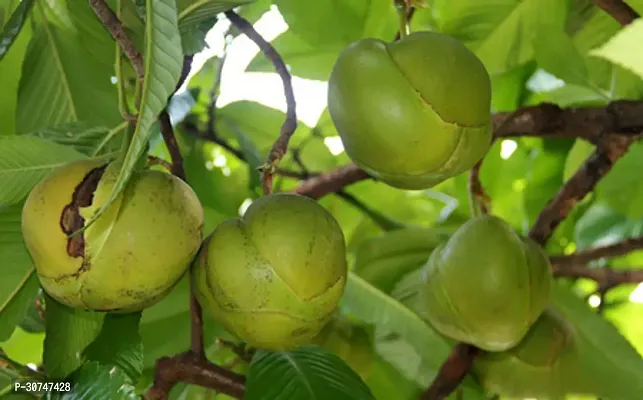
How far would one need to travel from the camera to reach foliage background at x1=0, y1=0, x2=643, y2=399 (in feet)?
2.28

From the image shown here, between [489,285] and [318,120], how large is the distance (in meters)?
0.59

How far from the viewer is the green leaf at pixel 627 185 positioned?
104 cm

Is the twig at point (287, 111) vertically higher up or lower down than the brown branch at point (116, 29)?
lower down

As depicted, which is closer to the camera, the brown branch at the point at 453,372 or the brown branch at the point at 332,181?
the brown branch at the point at 453,372

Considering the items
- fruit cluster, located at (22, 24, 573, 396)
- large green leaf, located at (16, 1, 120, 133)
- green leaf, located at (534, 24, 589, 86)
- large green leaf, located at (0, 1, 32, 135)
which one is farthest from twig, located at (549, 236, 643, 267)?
large green leaf, located at (0, 1, 32, 135)

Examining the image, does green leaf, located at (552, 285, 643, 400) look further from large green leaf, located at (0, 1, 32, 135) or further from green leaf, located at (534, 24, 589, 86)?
large green leaf, located at (0, 1, 32, 135)

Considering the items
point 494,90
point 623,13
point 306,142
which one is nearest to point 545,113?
point 623,13

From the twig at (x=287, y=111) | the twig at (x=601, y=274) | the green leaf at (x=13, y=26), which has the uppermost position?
the green leaf at (x=13, y=26)

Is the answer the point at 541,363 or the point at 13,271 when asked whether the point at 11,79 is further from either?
the point at 541,363

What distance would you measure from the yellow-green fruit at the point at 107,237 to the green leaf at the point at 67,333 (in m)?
0.13

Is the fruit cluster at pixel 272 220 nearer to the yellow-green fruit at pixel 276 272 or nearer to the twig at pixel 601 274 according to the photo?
the yellow-green fruit at pixel 276 272

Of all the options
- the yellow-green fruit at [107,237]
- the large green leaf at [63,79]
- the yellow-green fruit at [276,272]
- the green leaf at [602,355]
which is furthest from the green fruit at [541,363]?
the large green leaf at [63,79]

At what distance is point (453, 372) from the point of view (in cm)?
79

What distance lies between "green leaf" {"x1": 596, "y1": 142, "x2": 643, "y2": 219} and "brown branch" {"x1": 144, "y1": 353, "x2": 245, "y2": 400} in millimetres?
657
